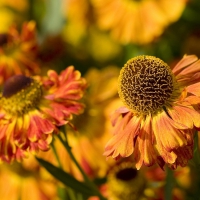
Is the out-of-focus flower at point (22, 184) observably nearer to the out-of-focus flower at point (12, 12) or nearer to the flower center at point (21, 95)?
the flower center at point (21, 95)

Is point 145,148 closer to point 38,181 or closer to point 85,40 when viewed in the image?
point 38,181

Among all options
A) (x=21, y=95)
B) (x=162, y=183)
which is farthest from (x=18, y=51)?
(x=162, y=183)

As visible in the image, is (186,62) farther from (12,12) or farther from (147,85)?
(12,12)

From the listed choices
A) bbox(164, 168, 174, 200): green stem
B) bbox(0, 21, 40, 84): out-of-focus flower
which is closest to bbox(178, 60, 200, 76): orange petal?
bbox(164, 168, 174, 200): green stem

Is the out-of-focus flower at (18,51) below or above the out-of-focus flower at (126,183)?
above

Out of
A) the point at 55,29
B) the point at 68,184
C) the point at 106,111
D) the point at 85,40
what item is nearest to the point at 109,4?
the point at 85,40

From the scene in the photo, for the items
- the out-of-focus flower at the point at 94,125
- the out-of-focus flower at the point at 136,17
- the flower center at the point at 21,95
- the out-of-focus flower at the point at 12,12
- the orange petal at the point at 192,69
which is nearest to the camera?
the orange petal at the point at 192,69

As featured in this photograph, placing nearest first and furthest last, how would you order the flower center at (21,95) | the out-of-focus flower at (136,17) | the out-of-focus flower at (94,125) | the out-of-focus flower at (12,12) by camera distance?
the flower center at (21,95), the out-of-focus flower at (94,125), the out-of-focus flower at (136,17), the out-of-focus flower at (12,12)

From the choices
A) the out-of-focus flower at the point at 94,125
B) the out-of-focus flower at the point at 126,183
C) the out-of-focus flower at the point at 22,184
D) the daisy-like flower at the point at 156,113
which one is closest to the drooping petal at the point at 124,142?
the daisy-like flower at the point at 156,113

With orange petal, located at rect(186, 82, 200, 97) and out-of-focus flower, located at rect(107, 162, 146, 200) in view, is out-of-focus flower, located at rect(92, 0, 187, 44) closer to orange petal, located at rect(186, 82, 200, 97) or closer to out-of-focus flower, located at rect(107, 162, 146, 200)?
out-of-focus flower, located at rect(107, 162, 146, 200)
